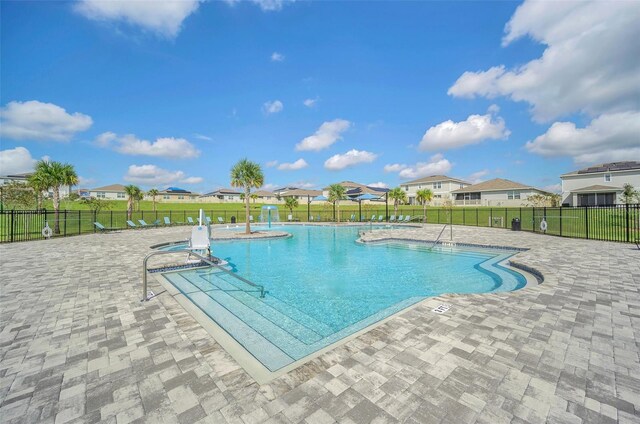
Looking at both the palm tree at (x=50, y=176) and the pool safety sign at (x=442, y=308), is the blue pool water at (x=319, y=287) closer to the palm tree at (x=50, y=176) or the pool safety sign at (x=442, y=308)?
the pool safety sign at (x=442, y=308)

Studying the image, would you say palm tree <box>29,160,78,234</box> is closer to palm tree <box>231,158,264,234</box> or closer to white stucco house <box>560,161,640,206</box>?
palm tree <box>231,158,264,234</box>

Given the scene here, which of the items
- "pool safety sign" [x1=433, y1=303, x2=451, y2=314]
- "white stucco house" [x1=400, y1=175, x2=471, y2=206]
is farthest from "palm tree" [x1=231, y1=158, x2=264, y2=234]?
"white stucco house" [x1=400, y1=175, x2=471, y2=206]

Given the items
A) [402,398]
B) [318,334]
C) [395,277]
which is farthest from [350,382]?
[395,277]

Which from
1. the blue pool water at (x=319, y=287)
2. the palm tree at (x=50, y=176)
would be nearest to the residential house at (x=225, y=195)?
the palm tree at (x=50, y=176)

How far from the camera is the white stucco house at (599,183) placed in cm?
2717

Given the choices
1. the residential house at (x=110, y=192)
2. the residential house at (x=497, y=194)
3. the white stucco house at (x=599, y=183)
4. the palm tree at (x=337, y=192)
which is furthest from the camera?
the residential house at (x=110, y=192)

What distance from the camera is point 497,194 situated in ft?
117

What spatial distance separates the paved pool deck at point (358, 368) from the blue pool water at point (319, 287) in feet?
2.53

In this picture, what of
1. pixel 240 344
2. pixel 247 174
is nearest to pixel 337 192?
pixel 247 174

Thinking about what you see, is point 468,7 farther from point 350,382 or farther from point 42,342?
point 42,342

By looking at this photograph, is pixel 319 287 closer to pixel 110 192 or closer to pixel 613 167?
pixel 613 167

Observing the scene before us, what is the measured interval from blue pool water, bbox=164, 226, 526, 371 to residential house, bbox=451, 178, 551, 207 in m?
29.3

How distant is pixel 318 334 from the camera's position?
4195 millimetres

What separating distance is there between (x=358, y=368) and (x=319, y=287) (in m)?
4.27
